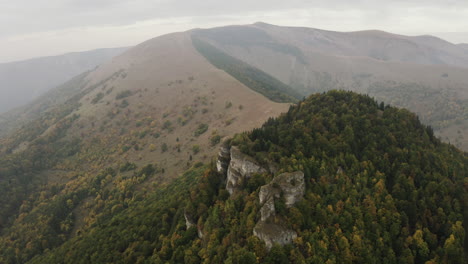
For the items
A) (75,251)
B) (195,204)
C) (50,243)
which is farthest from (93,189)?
(195,204)

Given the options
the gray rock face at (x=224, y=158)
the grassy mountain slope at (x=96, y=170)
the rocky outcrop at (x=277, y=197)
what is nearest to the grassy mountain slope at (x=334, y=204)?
the rocky outcrop at (x=277, y=197)

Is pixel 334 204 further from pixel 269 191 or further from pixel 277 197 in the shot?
pixel 269 191

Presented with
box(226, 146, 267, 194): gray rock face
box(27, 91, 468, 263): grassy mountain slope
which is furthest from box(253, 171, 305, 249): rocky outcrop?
box(226, 146, 267, 194): gray rock face

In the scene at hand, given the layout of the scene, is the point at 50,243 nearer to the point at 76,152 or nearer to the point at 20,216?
the point at 20,216

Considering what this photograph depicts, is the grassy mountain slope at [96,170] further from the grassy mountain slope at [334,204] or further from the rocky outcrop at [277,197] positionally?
the rocky outcrop at [277,197]

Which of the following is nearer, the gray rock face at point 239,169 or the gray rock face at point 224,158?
the gray rock face at point 239,169

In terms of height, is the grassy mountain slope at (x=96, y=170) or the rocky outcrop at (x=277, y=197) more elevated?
the rocky outcrop at (x=277, y=197)

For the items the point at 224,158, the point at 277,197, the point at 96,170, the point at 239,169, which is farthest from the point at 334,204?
the point at 96,170
